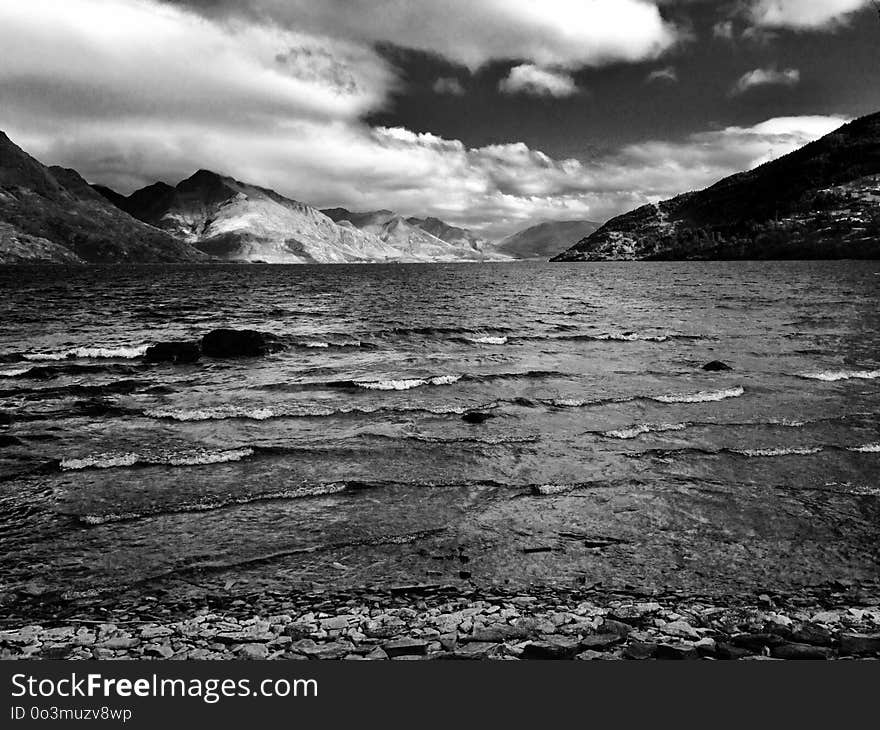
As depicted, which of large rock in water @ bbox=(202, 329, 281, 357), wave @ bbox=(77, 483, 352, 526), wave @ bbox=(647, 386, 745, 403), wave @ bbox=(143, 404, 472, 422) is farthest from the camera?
large rock in water @ bbox=(202, 329, 281, 357)

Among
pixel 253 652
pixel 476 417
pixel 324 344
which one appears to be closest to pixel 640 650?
pixel 253 652

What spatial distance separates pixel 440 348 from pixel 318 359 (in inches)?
319

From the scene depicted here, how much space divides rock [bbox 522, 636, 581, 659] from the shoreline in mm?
15

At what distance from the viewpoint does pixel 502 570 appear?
363 inches

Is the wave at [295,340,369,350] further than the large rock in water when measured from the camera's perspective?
Yes

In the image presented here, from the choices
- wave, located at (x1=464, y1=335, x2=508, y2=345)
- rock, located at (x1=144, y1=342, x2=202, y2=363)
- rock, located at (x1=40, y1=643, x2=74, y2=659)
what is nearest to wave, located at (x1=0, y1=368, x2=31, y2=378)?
rock, located at (x1=144, y1=342, x2=202, y2=363)

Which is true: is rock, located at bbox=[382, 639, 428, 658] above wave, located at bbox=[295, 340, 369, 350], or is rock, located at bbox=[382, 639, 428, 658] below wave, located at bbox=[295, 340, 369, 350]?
below

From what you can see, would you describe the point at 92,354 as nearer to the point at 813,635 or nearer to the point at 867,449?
the point at 813,635

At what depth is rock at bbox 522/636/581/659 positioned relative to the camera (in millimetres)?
6832

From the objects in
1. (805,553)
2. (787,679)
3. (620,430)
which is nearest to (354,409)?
(620,430)

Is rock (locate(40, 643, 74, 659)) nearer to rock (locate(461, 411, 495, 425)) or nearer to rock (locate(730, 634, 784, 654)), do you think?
rock (locate(730, 634, 784, 654))

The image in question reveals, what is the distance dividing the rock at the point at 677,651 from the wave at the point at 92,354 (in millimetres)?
32721

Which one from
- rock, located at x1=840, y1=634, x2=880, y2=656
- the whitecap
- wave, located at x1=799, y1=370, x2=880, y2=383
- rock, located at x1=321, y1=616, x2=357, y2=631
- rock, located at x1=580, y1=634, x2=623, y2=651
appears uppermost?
the whitecap

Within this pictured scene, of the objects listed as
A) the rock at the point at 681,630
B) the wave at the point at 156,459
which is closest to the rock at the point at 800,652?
the rock at the point at 681,630
